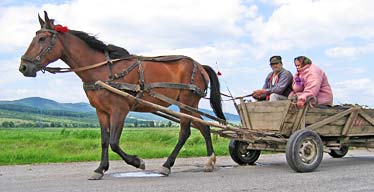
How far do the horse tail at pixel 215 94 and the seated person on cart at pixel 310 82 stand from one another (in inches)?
52.4

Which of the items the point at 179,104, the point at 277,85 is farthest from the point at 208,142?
the point at 277,85

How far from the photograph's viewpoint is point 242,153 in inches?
400

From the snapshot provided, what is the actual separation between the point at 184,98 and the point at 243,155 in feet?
6.53

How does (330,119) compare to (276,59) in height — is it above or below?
below

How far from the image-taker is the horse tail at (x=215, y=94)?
9.81 metres

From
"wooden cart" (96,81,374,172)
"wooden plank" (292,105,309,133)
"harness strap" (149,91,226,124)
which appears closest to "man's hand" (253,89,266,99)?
"wooden cart" (96,81,374,172)

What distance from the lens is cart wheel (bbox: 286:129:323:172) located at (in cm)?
840

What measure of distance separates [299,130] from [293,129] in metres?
0.37

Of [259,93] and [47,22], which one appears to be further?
[259,93]

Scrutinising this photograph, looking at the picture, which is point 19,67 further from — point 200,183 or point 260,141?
point 260,141

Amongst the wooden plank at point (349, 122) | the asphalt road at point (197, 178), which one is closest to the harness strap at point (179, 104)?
the asphalt road at point (197, 178)

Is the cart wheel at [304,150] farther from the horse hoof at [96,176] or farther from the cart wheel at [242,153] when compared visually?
the horse hoof at [96,176]

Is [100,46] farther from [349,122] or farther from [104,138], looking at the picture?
[349,122]

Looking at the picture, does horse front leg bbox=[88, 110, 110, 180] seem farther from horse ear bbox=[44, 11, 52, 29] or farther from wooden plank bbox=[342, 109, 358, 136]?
wooden plank bbox=[342, 109, 358, 136]
